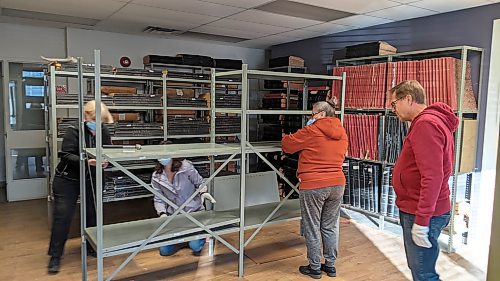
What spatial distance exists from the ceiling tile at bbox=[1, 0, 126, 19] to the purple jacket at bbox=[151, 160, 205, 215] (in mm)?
2025

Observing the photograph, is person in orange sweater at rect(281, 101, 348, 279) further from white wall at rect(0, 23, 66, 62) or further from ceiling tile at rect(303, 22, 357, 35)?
white wall at rect(0, 23, 66, 62)

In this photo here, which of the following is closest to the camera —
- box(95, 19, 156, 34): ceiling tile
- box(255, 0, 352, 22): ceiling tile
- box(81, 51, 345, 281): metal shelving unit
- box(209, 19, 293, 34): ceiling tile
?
box(81, 51, 345, 281): metal shelving unit

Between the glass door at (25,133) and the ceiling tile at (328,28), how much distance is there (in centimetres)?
430

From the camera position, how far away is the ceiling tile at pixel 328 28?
16.8 feet

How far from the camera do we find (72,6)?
444 centimetres

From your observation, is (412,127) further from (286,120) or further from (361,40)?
(286,120)

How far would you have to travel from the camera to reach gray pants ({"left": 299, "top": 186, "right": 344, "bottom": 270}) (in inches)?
125

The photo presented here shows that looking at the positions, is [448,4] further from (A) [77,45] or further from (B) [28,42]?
(B) [28,42]

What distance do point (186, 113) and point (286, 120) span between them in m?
1.66

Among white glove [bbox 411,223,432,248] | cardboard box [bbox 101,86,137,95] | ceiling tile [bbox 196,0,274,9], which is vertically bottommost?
white glove [bbox 411,223,432,248]

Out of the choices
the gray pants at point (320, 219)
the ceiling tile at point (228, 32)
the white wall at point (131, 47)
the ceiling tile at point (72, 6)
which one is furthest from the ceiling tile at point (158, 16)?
the gray pants at point (320, 219)

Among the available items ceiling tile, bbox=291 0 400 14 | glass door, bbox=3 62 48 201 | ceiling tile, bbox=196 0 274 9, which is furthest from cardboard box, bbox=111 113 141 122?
ceiling tile, bbox=291 0 400 14

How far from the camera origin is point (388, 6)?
160 inches

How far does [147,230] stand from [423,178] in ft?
6.90
